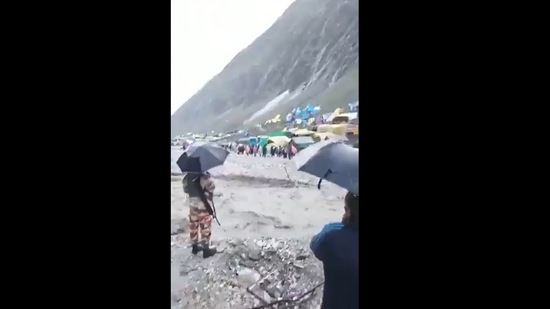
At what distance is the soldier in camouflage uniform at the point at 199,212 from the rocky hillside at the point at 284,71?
A: 0.16 metres

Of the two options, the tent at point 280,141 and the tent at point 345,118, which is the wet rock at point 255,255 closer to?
the tent at point 280,141

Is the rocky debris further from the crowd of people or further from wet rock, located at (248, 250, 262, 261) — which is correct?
the crowd of people

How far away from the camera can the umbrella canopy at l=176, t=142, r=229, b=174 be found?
1.62m

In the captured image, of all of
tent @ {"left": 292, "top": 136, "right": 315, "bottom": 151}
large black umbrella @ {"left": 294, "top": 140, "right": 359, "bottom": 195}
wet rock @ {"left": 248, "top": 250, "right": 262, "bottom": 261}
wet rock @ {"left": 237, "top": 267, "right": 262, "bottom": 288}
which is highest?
tent @ {"left": 292, "top": 136, "right": 315, "bottom": 151}

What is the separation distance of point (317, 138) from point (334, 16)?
1.30ft

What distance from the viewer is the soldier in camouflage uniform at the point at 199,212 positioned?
1.61 meters

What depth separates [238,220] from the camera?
162 centimetres

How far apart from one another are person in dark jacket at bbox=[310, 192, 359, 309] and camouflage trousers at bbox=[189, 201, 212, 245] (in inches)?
13.1

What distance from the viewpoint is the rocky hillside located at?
5.36 ft

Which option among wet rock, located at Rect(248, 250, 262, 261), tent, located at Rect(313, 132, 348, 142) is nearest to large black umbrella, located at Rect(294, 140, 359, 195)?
tent, located at Rect(313, 132, 348, 142)

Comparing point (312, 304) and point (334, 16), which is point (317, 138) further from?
point (312, 304)

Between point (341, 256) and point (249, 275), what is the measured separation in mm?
297

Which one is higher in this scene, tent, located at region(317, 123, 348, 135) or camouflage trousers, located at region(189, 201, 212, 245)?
tent, located at region(317, 123, 348, 135)
